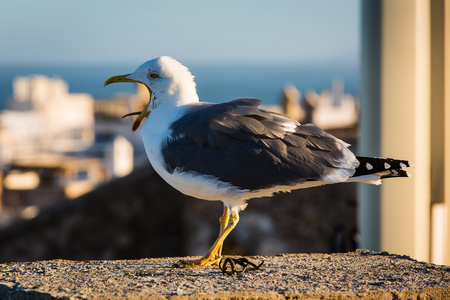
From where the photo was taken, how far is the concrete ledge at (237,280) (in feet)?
9.17

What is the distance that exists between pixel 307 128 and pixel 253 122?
28 centimetres

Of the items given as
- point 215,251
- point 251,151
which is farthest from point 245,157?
point 215,251

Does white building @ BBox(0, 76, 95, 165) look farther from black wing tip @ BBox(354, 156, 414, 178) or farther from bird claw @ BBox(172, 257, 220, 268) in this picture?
black wing tip @ BBox(354, 156, 414, 178)

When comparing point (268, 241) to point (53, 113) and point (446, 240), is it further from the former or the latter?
point (53, 113)

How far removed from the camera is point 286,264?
139 inches

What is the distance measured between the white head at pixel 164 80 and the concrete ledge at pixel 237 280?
804mm

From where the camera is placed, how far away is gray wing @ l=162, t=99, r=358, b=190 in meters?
3.42

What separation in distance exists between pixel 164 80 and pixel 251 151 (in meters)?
0.63

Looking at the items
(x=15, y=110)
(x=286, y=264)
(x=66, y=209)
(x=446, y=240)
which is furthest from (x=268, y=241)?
(x=15, y=110)

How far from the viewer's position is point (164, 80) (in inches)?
147

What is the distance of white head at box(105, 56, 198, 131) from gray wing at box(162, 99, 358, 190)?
25 cm

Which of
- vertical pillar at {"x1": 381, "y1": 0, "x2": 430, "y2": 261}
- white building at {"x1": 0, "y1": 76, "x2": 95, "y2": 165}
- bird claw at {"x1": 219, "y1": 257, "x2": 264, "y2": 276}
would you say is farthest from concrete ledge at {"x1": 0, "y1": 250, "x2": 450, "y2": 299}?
white building at {"x1": 0, "y1": 76, "x2": 95, "y2": 165}

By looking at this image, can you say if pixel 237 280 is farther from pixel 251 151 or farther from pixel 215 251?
pixel 251 151

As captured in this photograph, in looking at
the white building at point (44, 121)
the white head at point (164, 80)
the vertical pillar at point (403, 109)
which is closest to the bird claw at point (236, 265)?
the white head at point (164, 80)
